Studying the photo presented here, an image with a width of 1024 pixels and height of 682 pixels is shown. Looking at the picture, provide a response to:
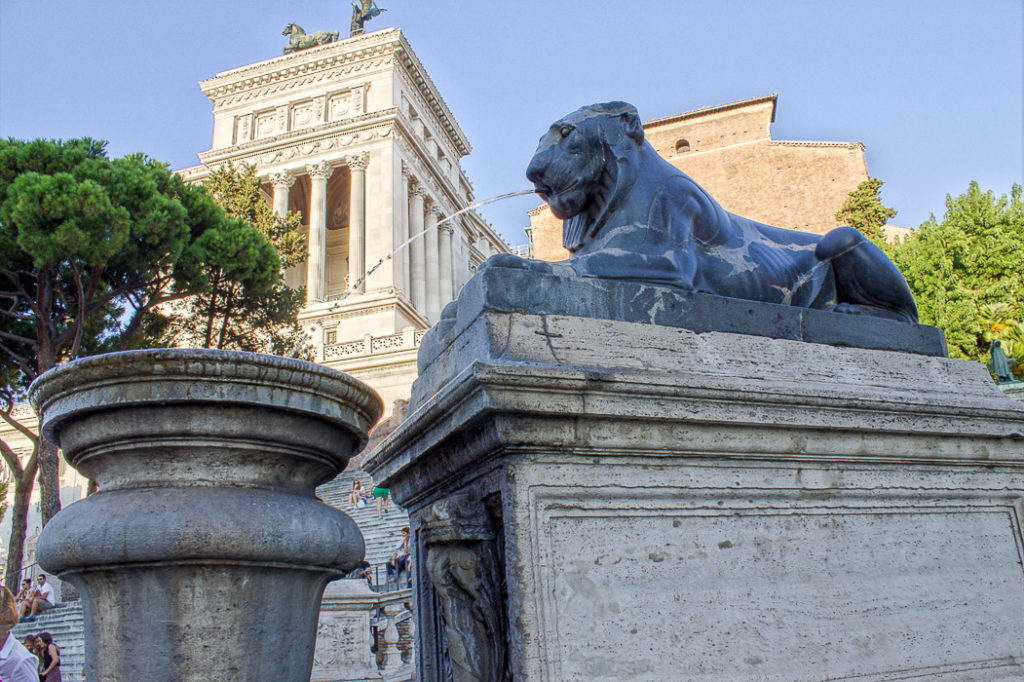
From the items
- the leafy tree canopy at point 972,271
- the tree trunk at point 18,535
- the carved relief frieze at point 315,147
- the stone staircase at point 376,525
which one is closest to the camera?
the tree trunk at point 18,535

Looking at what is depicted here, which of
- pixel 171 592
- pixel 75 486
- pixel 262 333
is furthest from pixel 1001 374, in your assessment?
pixel 75 486

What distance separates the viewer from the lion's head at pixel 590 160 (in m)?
2.97

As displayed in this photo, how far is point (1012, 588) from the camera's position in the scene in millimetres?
2768

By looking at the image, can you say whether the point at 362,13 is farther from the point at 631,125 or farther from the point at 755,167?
the point at 631,125

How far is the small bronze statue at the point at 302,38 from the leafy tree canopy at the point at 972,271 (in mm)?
34123

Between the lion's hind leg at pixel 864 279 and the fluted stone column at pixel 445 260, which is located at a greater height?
the fluted stone column at pixel 445 260

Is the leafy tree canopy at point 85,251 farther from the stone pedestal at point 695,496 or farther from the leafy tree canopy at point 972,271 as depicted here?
the leafy tree canopy at point 972,271

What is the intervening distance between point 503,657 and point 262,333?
1874cm

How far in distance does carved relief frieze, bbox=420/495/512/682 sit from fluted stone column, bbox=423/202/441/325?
118 ft

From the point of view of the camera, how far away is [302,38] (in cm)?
4578

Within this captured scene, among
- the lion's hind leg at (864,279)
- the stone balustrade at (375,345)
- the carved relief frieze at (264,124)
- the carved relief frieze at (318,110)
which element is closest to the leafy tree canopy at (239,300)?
the stone balustrade at (375,345)

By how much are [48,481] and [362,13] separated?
41.1m

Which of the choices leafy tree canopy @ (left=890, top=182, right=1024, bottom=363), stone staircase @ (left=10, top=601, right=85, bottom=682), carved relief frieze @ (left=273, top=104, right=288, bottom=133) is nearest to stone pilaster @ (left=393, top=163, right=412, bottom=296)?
carved relief frieze @ (left=273, top=104, right=288, bottom=133)

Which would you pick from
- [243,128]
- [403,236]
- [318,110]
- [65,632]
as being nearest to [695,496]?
[65,632]
